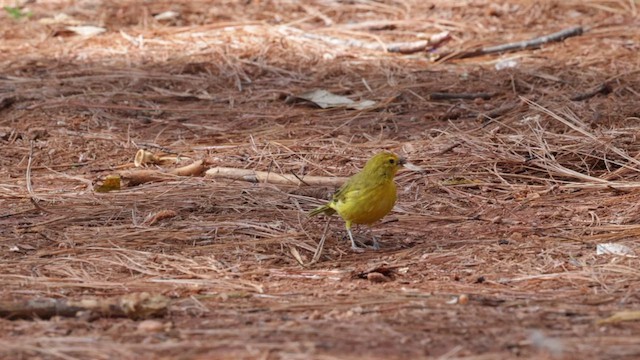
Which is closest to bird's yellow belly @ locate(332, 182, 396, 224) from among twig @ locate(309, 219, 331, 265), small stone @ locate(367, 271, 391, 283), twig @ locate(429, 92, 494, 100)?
twig @ locate(309, 219, 331, 265)

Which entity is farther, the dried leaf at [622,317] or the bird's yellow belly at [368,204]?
the bird's yellow belly at [368,204]

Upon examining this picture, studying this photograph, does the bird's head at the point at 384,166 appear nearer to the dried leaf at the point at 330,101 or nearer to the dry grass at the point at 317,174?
the dry grass at the point at 317,174

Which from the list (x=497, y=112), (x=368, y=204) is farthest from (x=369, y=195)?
(x=497, y=112)

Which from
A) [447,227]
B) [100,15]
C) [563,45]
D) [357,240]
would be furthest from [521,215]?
[100,15]

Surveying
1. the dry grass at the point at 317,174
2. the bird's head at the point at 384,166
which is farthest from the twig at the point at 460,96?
the bird's head at the point at 384,166

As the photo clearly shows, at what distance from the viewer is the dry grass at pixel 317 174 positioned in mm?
3797

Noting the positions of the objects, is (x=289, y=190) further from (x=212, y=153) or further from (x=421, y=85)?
(x=421, y=85)

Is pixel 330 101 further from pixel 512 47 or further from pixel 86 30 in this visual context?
pixel 86 30

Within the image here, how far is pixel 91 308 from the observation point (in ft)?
13.0

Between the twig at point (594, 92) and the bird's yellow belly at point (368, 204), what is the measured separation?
2942mm

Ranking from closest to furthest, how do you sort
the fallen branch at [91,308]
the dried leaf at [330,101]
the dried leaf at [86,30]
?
the fallen branch at [91,308] < the dried leaf at [330,101] < the dried leaf at [86,30]

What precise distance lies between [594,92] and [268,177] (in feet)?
9.46

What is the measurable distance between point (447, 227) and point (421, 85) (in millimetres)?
2913

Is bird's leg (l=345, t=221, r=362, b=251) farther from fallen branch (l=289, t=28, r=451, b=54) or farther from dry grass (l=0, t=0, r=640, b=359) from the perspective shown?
fallen branch (l=289, t=28, r=451, b=54)
